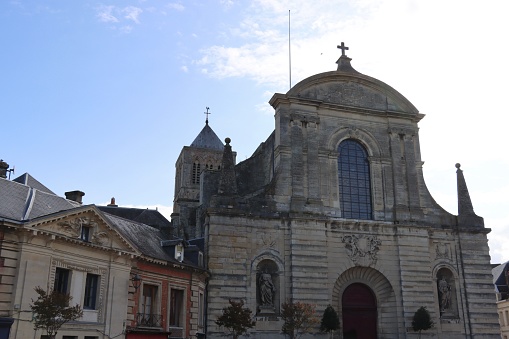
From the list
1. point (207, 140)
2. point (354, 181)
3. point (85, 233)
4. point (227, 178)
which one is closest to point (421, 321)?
point (354, 181)

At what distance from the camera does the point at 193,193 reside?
51.7 metres

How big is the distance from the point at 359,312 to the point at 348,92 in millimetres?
10533

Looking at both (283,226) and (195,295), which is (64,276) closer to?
(195,295)

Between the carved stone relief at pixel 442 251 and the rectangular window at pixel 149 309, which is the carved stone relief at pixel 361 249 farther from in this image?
the rectangular window at pixel 149 309

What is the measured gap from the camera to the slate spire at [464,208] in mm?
24953

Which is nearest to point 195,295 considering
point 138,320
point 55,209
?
point 138,320

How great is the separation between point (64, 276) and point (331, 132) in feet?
46.5

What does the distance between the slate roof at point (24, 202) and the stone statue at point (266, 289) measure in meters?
8.39

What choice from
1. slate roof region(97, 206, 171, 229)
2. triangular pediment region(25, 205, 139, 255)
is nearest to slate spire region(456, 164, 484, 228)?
triangular pediment region(25, 205, 139, 255)

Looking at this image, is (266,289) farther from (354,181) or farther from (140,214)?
(140,214)

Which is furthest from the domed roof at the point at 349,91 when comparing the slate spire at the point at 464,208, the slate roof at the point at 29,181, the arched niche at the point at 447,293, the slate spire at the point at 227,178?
the slate roof at the point at 29,181

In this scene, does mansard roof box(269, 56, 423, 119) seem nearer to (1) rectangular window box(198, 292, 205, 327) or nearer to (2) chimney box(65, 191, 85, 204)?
(1) rectangular window box(198, 292, 205, 327)

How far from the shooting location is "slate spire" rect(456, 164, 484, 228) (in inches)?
982

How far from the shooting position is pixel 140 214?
35844 mm
